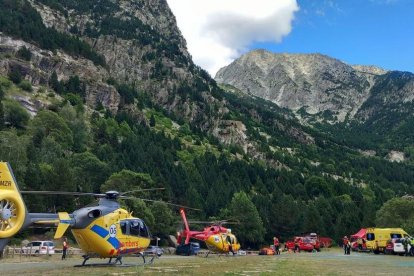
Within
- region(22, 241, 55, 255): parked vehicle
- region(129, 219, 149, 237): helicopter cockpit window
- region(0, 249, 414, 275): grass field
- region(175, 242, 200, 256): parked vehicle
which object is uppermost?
region(129, 219, 149, 237): helicopter cockpit window

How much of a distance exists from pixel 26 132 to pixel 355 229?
9227cm

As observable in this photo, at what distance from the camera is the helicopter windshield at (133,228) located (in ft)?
97.5

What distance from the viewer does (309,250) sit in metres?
73.8

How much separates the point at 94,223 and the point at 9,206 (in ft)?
22.0

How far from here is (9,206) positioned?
72.0 feet

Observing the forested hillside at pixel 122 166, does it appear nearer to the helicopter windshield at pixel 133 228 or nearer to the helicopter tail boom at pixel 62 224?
the helicopter windshield at pixel 133 228

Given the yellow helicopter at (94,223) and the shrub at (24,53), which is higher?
the shrub at (24,53)

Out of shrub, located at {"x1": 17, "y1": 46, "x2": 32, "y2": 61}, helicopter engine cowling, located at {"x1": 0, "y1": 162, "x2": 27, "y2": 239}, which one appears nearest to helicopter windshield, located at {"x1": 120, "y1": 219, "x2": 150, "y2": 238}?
helicopter engine cowling, located at {"x1": 0, "y1": 162, "x2": 27, "y2": 239}

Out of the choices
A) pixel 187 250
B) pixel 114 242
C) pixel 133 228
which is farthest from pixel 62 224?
pixel 187 250

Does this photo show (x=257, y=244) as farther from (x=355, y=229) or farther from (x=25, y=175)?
(x=25, y=175)

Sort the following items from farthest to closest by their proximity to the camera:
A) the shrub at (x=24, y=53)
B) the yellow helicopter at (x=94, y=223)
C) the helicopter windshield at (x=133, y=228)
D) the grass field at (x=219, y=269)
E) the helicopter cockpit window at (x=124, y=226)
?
the shrub at (x=24, y=53) < the helicopter windshield at (x=133, y=228) < the helicopter cockpit window at (x=124, y=226) < the grass field at (x=219, y=269) < the yellow helicopter at (x=94, y=223)

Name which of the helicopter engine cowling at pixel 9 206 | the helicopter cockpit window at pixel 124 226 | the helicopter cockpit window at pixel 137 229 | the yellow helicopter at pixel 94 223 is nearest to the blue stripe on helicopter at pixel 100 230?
the yellow helicopter at pixel 94 223

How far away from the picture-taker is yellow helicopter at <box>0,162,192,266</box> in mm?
21859

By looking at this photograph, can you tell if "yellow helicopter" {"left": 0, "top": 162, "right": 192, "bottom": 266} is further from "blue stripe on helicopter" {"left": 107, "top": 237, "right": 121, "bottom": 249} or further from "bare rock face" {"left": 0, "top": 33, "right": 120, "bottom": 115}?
"bare rock face" {"left": 0, "top": 33, "right": 120, "bottom": 115}
